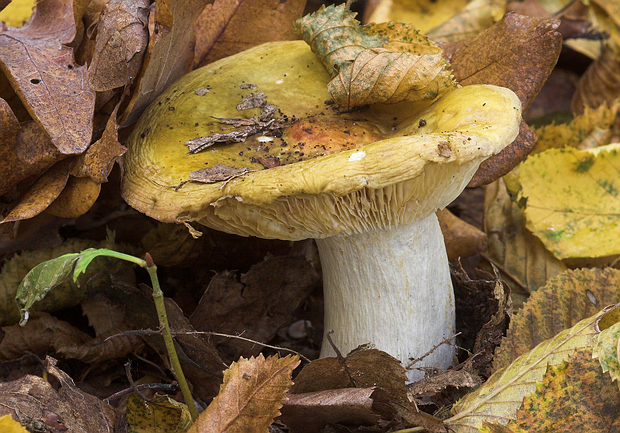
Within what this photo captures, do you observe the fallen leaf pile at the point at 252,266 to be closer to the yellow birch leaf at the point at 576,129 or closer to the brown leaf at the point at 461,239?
the brown leaf at the point at 461,239

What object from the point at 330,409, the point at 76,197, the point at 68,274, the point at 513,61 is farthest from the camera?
the point at 513,61

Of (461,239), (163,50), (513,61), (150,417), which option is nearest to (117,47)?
(163,50)

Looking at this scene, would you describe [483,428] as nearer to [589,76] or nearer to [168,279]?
[168,279]

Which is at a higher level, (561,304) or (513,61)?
(513,61)

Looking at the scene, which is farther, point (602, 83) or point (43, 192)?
point (602, 83)

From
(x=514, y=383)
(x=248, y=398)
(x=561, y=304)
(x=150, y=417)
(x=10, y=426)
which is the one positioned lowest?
(x=561, y=304)

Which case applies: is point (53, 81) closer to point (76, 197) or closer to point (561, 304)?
point (76, 197)

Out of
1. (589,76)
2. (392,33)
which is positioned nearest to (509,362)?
(392,33)

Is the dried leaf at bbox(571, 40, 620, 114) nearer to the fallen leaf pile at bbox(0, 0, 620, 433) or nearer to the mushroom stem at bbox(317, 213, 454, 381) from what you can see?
the fallen leaf pile at bbox(0, 0, 620, 433)
